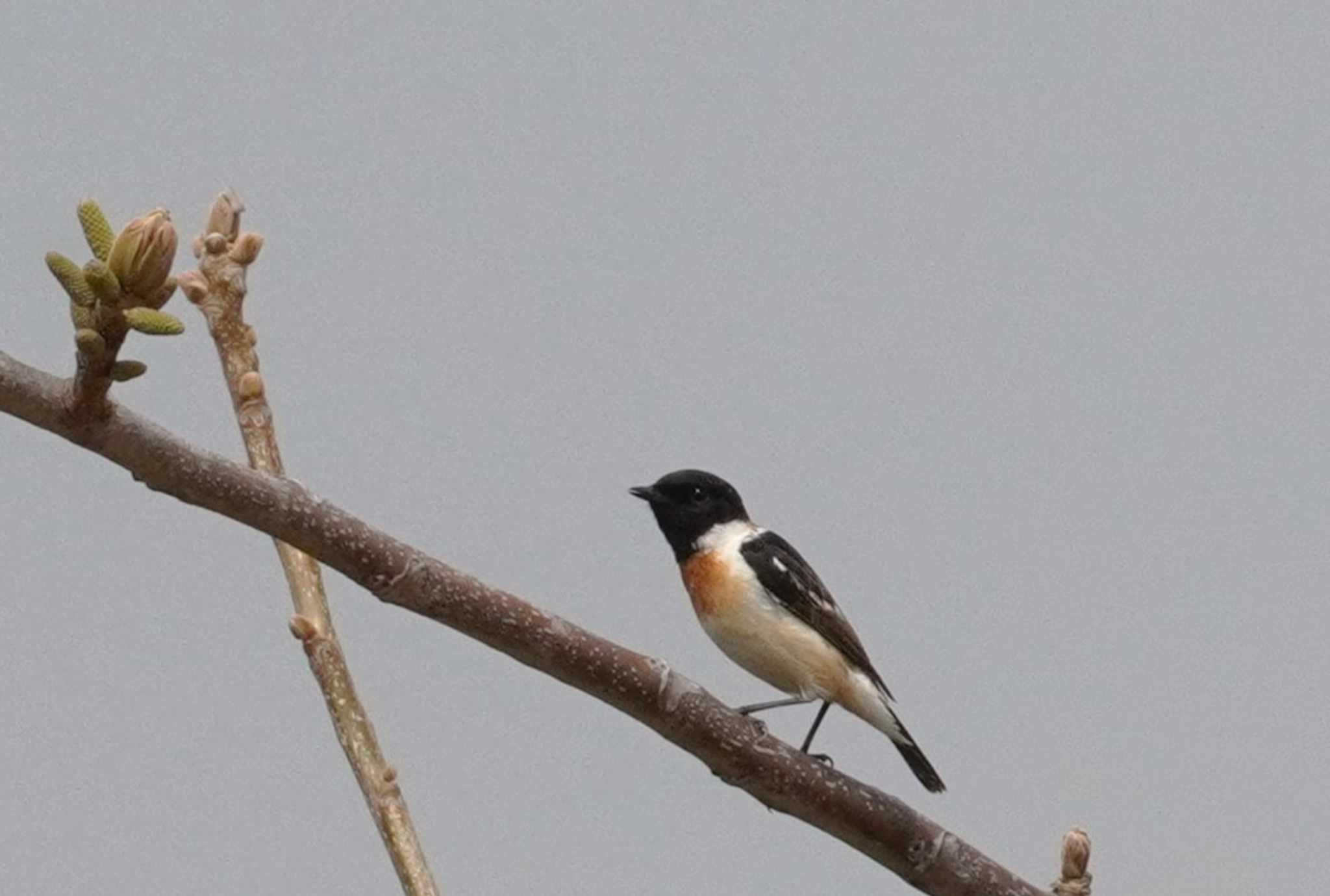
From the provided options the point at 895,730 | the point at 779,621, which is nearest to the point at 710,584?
the point at 779,621

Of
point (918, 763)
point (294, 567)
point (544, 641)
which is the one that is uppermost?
point (918, 763)

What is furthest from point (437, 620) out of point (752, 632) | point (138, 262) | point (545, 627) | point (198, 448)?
point (752, 632)

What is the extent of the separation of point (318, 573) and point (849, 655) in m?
2.34

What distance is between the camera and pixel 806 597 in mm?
5656

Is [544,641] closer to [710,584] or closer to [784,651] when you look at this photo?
[784,651]

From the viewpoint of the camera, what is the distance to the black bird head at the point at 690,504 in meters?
6.02

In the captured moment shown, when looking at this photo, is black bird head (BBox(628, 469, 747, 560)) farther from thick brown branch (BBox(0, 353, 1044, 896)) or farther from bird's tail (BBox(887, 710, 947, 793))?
thick brown branch (BBox(0, 353, 1044, 896))

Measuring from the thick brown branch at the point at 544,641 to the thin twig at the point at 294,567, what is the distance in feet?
2.07

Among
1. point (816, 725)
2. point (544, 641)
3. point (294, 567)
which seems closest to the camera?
point (544, 641)

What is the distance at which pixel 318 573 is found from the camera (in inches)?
144

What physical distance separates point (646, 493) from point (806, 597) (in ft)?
2.29

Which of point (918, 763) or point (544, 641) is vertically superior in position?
point (918, 763)

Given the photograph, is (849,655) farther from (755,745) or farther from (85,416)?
(85,416)

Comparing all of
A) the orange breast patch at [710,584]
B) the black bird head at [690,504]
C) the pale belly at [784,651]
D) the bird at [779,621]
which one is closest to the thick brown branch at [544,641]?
the bird at [779,621]
